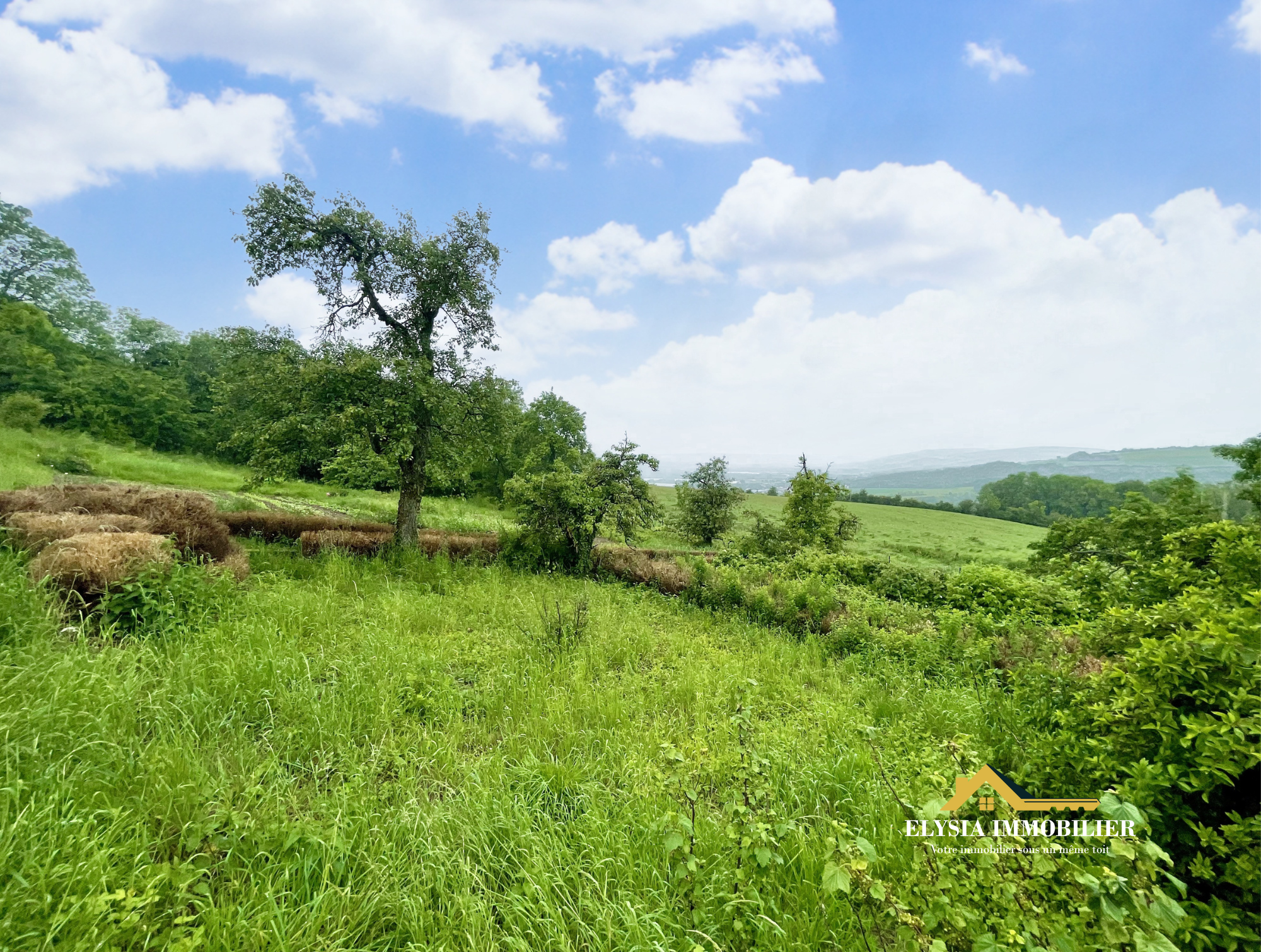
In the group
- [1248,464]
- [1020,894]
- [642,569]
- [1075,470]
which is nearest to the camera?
[1020,894]

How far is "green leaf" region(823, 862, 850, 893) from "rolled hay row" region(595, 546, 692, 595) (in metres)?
8.30

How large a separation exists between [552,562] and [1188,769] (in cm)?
1042

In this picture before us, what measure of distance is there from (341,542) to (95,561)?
19.1ft

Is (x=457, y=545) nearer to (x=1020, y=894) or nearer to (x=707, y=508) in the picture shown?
(x=1020, y=894)

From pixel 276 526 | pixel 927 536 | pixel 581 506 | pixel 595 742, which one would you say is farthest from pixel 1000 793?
pixel 927 536

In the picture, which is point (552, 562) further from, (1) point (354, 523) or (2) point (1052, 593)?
(2) point (1052, 593)

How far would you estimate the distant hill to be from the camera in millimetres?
75625

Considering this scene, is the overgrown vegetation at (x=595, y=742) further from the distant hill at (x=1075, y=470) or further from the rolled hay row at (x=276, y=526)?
the distant hill at (x=1075, y=470)

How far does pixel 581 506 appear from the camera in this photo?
11.1m

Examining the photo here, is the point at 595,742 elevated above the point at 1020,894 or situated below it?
below

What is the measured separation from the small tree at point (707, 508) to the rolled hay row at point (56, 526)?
1779 centimetres

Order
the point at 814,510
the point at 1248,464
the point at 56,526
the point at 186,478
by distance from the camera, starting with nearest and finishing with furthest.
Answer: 1. the point at 56,526
2. the point at 1248,464
3. the point at 814,510
4. the point at 186,478

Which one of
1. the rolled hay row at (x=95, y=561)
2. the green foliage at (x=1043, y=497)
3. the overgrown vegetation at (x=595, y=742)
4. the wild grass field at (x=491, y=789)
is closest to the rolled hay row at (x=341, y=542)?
the overgrown vegetation at (x=595, y=742)

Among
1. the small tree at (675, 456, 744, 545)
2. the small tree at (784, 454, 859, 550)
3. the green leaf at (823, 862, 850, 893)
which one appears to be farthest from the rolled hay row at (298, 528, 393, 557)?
the small tree at (675, 456, 744, 545)
